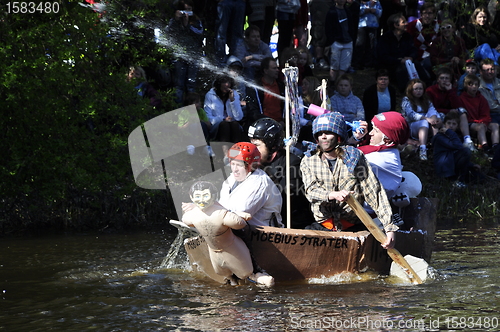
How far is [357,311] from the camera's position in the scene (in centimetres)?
620

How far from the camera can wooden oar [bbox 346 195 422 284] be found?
7094mm

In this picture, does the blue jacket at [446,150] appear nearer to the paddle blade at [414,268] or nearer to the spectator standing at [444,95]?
the spectator standing at [444,95]

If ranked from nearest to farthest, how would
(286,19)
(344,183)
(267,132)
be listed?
(344,183) < (267,132) < (286,19)

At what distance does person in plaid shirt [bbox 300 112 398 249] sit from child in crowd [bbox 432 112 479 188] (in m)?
6.02

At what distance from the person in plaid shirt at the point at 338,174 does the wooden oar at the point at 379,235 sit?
0.29 ft

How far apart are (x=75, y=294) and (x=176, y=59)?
667 cm

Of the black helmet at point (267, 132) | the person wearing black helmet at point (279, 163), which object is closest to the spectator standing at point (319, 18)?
the person wearing black helmet at point (279, 163)

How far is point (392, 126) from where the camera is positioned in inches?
304

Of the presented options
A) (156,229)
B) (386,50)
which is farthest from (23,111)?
(386,50)

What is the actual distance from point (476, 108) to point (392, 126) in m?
7.06

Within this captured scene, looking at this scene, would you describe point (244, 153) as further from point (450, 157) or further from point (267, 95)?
point (450, 157)

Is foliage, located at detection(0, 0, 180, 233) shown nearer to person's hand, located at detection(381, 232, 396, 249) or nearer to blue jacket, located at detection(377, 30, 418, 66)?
person's hand, located at detection(381, 232, 396, 249)

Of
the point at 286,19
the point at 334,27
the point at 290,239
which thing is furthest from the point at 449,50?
the point at 290,239

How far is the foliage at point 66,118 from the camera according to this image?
10.9 metres
